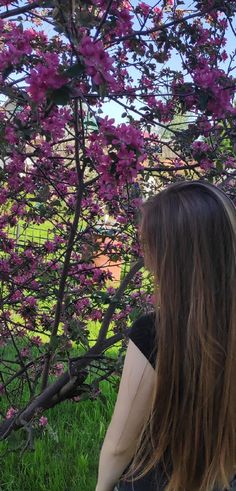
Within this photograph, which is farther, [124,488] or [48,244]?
[48,244]

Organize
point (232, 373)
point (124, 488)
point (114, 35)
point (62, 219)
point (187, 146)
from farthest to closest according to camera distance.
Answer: point (62, 219), point (187, 146), point (114, 35), point (124, 488), point (232, 373)

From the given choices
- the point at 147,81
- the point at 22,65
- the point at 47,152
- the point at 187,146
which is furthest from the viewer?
the point at 147,81

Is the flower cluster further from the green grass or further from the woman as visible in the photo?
the green grass

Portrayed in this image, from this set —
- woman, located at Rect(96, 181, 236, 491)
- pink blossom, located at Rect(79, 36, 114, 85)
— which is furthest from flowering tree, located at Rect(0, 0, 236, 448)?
woman, located at Rect(96, 181, 236, 491)

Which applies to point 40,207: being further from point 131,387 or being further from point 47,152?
point 131,387

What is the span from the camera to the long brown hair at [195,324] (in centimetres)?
108

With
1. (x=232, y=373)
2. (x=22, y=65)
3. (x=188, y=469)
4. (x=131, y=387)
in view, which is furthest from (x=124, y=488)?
(x=22, y=65)

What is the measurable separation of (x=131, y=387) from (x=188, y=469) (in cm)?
22

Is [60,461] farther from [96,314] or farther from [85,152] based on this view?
[85,152]

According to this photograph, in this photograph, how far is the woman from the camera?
1079 mm

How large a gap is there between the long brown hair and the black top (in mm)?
36

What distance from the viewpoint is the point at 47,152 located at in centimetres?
222

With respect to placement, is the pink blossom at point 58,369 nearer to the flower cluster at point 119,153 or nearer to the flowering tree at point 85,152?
the flowering tree at point 85,152

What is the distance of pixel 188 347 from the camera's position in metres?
1.08
